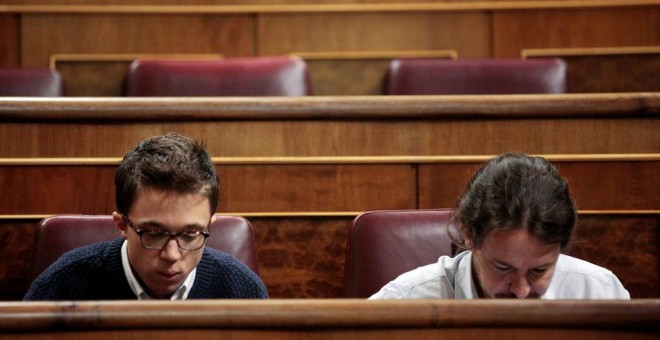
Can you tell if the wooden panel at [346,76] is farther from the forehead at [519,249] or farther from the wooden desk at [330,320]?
the wooden desk at [330,320]

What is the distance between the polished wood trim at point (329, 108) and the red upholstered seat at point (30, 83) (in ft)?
0.90

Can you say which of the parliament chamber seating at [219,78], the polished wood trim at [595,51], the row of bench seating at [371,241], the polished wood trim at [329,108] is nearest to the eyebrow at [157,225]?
the row of bench seating at [371,241]

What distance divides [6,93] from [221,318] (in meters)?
0.73

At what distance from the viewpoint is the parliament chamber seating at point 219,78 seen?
3.27ft

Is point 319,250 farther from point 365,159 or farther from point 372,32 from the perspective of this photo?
point 372,32

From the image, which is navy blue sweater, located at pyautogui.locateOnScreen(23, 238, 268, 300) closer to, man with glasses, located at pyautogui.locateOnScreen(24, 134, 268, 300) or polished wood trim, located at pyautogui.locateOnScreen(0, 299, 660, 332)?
man with glasses, located at pyautogui.locateOnScreen(24, 134, 268, 300)

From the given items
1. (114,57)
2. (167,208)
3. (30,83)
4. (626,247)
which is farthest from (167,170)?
(114,57)

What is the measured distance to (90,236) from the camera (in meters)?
0.65

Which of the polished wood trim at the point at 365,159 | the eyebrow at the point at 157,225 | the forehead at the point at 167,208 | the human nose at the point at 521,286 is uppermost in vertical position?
the polished wood trim at the point at 365,159

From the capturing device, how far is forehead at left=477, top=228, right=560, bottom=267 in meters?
0.50

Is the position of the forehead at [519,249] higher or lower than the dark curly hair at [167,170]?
lower

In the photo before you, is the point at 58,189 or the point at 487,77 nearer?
the point at 58,189

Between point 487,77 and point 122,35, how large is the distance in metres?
0.47

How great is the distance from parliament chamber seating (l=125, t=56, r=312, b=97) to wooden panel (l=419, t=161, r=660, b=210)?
306 mm
